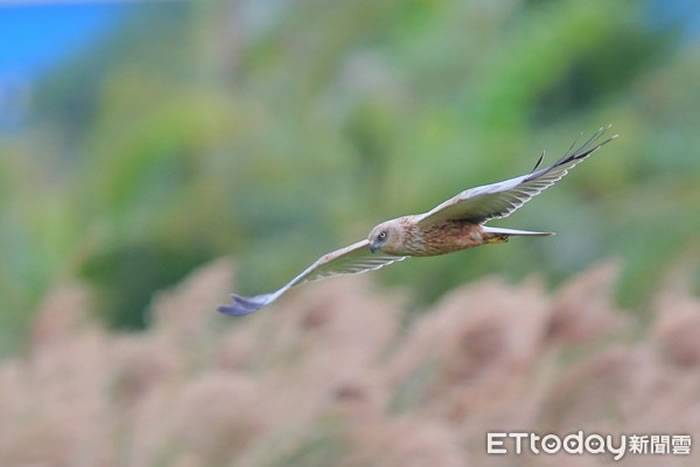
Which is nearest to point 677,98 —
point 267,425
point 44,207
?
point 44,207

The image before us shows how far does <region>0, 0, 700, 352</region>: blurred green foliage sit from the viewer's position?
8.51m

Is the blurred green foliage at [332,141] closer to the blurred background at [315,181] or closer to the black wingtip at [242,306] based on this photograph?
the blurred background at [315,181]

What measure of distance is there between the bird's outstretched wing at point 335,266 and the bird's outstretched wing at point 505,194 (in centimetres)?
36

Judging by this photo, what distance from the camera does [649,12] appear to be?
10.5 m

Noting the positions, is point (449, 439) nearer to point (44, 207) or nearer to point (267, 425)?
point (267, 425)

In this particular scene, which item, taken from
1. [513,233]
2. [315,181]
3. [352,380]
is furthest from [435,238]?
[315,181]

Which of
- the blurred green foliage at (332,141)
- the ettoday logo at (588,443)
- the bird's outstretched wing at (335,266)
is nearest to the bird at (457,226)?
the bird's outstretched wing at (335,266)

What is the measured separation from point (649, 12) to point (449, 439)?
5.64 meters

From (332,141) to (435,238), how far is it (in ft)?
21.0

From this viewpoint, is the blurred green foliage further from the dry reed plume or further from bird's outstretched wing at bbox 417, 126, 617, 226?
bird's outstretched wing at bbox 417, 126, 617, 226

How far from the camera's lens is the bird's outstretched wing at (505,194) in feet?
9.66

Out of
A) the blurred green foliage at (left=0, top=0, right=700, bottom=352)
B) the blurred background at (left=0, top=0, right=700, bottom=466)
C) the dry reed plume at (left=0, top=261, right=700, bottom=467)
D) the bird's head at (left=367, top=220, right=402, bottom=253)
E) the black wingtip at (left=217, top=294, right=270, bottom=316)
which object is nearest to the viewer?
the bird's head at (left=367, top=220, right=402, bottom=253)

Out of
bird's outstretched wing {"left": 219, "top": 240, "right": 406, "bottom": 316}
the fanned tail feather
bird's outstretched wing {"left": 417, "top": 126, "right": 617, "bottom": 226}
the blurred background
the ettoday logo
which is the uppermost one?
the blurred background

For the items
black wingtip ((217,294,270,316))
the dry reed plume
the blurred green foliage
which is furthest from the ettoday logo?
the blurred green foliage
